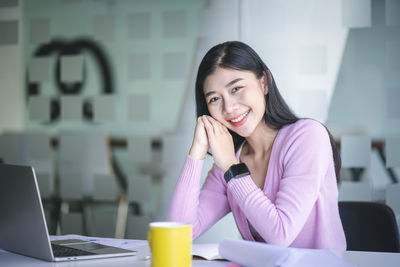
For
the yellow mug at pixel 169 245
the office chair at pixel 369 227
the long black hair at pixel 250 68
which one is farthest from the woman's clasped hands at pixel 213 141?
the yellow mug at pixel 169 245

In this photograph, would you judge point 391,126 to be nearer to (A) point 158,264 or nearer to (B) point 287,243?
(B) point 287,243

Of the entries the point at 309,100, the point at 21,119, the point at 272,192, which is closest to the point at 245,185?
the point at 272,192

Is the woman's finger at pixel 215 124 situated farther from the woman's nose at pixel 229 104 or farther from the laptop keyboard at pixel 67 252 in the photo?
the laptop keyboard at pixel 67 252

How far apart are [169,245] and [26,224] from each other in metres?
0.45

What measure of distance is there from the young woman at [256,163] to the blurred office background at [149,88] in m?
1.12

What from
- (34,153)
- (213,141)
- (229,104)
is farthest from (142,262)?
(34,153)

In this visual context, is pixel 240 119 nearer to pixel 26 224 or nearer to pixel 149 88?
pixel 26 224

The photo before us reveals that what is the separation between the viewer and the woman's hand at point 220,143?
154cm

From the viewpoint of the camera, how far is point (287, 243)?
4.43 feet

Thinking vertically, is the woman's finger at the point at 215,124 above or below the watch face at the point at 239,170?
above

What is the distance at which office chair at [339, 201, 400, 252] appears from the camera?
1.57m

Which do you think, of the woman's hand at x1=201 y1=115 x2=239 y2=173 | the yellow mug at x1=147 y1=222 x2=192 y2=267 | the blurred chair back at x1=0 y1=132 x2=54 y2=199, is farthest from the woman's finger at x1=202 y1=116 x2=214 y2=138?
the blurred chair back at x1=0 y1=132 x2=54 y2=199

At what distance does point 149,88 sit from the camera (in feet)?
9.73

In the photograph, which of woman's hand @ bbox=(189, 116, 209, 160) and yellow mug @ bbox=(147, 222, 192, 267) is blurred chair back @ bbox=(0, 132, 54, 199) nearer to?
woman's hand @ bbox=(189, 116, 209, 160)
